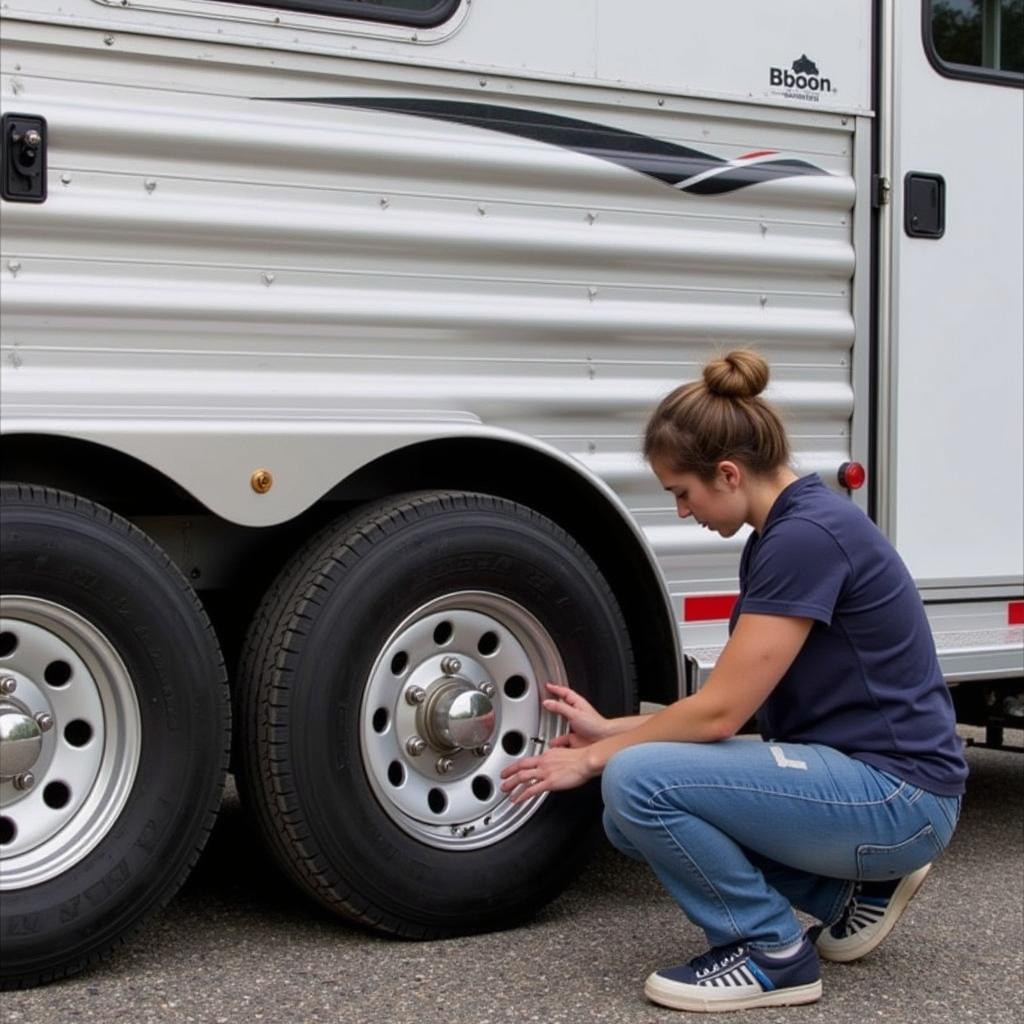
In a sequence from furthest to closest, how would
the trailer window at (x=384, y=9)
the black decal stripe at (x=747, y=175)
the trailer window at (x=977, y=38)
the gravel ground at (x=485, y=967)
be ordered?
the trailer window at (x=977, y=38), the black decal stripe at (x=747, y=175), the trailer window at (x=384, y=9), the gravel ground at (x=485, y=967)

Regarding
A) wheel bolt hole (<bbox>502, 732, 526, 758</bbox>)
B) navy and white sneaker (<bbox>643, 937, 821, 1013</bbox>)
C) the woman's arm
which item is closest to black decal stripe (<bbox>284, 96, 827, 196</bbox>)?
the woman's arm

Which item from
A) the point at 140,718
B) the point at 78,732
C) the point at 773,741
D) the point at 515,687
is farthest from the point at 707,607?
the point at 78,732

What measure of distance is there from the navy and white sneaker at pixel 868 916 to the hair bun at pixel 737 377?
1045 millimetres

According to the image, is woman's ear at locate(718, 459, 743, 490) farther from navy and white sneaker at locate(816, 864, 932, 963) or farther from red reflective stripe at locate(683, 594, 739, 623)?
navy and white sneaker at locate(816, 864, 932, 963)

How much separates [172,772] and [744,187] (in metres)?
1.90

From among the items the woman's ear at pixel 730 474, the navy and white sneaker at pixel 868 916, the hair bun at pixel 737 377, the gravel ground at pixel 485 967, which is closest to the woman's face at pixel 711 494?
the woman's ear at pixel 730 474

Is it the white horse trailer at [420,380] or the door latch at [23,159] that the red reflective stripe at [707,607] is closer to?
the white horse trailer at [420,380]

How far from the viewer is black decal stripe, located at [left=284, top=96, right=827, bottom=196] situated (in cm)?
365

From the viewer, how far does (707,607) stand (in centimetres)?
405

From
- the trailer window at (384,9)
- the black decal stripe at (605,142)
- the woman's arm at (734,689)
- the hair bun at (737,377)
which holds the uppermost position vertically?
the trailer window at (384,9)

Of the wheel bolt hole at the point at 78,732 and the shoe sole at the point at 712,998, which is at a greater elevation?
the wheel bolt hole at the point at 78,732

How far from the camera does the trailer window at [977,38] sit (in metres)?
4.33

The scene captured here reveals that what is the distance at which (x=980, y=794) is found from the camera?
5.60 metres

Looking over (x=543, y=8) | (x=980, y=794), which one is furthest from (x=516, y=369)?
(x=980, y=794)
